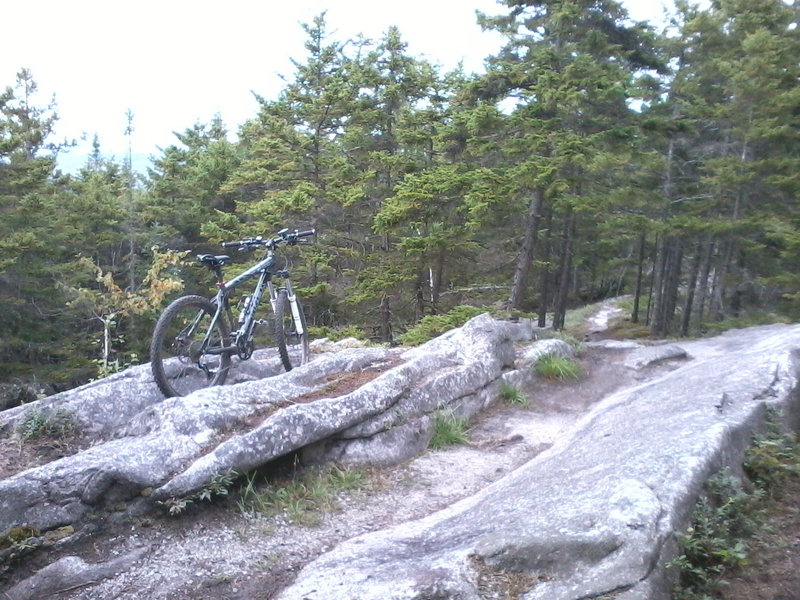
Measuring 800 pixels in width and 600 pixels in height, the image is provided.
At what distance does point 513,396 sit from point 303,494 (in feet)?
10.9

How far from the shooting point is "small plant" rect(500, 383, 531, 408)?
6.99 meters

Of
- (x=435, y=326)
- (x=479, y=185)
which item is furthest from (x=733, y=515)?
(x=479, y=185)

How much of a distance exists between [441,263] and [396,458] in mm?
11000

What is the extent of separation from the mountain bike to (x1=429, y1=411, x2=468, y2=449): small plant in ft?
6.40

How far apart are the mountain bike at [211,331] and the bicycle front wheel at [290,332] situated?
0.01 meters

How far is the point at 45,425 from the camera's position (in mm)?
4941

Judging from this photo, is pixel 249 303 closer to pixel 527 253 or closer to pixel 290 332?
pixel 290 332

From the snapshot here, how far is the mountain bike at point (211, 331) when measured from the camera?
5.56 meters

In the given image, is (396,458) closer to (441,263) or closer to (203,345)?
(203,345)

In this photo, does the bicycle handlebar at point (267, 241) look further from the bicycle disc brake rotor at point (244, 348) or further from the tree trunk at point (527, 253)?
the tree trunk at point (527, 253)

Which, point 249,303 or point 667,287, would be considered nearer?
point 249,303

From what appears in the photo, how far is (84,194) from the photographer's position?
24.0 metres

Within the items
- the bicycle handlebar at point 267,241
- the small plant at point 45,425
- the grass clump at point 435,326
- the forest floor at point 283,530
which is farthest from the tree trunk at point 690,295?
the small plant at point 45,425

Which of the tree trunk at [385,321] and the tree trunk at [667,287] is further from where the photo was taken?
the tree trunk at [667,287]
